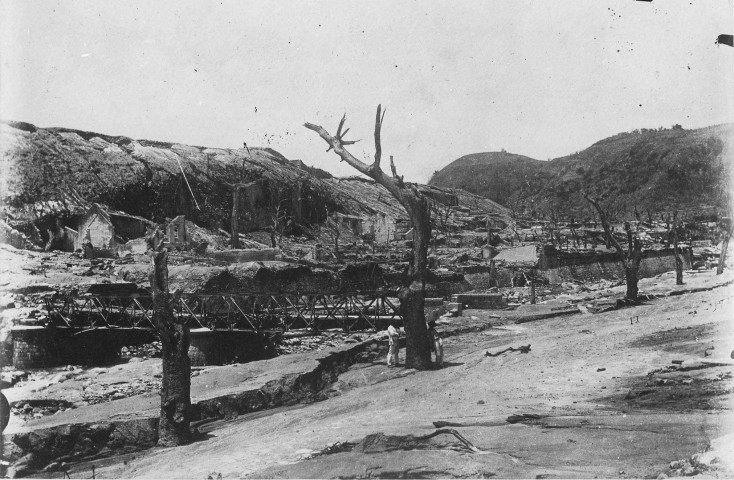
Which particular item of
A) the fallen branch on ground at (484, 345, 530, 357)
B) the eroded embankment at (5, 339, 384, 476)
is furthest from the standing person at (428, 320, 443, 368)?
the eroded embankment at (5, 339, 384, 476)

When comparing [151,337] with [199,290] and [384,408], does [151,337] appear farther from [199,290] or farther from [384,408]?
[384,408]

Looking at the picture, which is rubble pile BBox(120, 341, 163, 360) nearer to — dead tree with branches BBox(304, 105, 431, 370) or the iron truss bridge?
the iron truss bridge

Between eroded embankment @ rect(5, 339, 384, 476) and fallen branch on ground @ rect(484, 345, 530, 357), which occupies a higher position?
fallen branch on ground @ rect(484, 345, 530, 357)

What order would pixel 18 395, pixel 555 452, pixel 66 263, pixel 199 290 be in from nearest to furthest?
pixel 555 452 < pixel 18 395 < pixel 199 290 < pixel 66 263

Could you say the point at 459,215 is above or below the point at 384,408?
above

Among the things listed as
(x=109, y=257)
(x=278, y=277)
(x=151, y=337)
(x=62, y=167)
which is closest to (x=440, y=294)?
(x=278, y=277)

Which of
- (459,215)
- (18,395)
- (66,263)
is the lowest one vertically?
(18,395)

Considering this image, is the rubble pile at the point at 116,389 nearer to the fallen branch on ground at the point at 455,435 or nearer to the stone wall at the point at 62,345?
the stone wall at the point at 62,345
